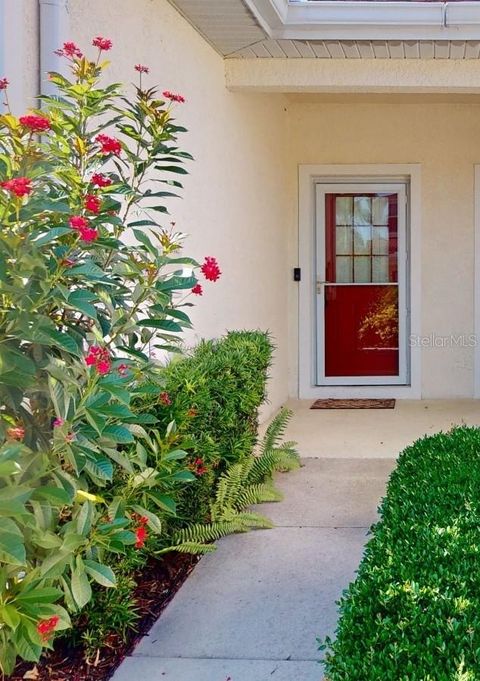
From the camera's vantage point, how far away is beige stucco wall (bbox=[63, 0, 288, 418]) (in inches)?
152

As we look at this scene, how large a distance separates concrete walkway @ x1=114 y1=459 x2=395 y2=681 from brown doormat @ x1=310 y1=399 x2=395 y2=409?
309cm

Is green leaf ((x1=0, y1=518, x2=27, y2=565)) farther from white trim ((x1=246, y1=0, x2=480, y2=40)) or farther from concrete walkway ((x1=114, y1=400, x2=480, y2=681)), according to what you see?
white trim ((x1=246, y1=0, x2=480, y2=40))

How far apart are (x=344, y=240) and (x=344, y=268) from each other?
31cm

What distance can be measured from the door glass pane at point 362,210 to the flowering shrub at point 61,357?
592 cm

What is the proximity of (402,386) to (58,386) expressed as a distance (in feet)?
21.7

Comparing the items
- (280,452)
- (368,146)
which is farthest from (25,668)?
(368,146)

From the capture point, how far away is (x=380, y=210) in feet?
27.0

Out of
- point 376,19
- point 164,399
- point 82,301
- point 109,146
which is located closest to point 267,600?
Result: point 164,399

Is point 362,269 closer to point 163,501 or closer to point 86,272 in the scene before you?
point 163,501

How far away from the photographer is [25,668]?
8.49 feet

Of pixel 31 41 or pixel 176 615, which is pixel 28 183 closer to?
pixel 31 41

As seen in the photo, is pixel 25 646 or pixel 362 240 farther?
pixel 362 240

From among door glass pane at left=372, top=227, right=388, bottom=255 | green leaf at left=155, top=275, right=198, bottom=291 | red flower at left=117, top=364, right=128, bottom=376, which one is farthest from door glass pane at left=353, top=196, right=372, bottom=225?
red flower at left=117, top=364, right=128, bottom=376

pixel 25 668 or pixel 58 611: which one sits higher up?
pixel 58 611
